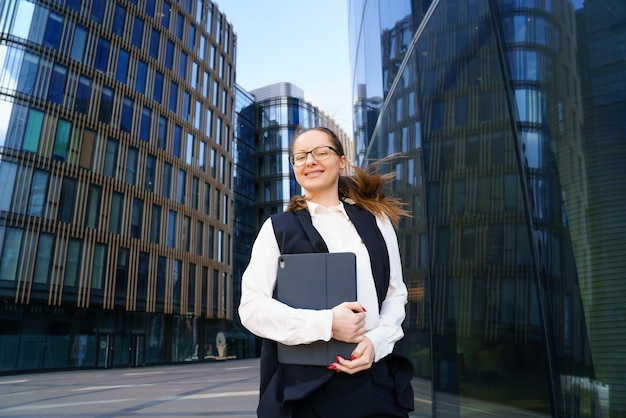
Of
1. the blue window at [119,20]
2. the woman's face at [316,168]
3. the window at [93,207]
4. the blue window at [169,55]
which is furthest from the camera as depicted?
the blue window at [169,55]

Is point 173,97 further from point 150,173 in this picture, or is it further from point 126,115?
point 150,173

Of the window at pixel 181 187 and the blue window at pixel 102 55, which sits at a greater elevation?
the blue window at pixel 102 55

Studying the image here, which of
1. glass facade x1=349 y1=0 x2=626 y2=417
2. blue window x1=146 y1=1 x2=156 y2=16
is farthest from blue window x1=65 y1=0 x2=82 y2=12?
glass facade x1=349 y1=0 x2=626 y2=417

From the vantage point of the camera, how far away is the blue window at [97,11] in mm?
25891

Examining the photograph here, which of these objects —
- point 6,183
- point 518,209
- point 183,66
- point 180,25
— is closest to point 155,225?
point 6,183

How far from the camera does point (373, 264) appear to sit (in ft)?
5.27

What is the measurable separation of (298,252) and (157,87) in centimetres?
3091

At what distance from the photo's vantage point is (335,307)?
1.38 meters

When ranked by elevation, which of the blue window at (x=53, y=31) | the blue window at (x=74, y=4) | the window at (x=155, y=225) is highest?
the blue window at (x=74, y=4)

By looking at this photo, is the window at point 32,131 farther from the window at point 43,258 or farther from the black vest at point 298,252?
the black vest at point 298,252

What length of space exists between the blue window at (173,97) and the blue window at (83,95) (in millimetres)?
6407

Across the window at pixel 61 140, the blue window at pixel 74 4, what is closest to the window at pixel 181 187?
the window at pixel 61 140

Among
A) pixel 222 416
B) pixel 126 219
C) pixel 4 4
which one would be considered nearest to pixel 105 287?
pixel 126 219

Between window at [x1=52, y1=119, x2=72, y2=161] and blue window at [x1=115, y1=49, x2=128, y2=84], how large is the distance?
465cm
